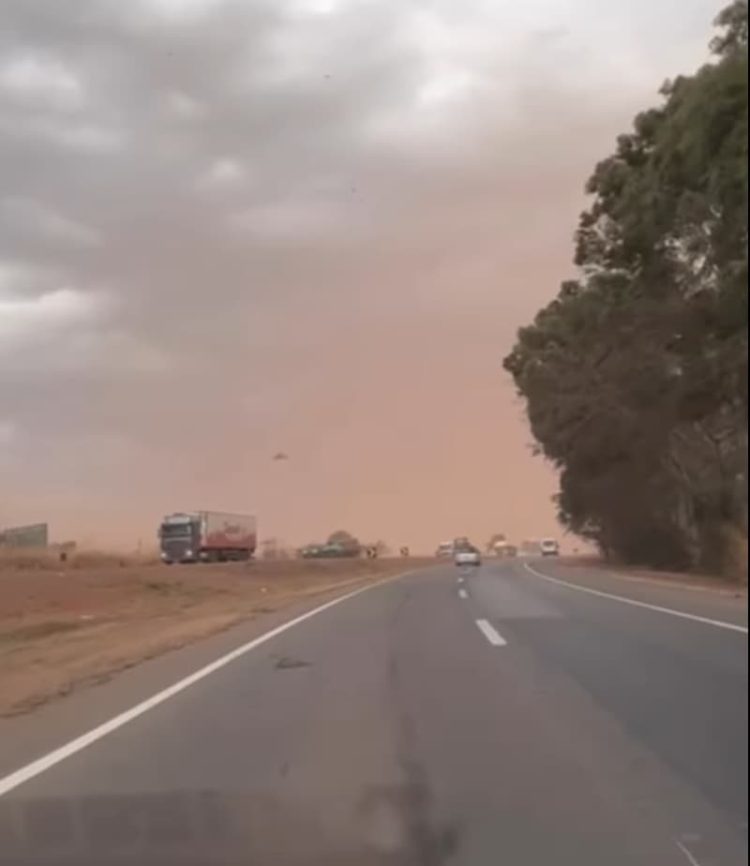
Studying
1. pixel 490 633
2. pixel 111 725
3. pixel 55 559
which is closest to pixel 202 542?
pixel 55 559

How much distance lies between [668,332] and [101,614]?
3238cm

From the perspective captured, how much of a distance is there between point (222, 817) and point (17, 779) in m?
2.22

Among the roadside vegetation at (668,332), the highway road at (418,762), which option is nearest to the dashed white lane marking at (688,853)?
the highway road at (418,762)

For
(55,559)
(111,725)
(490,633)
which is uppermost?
(55,559)

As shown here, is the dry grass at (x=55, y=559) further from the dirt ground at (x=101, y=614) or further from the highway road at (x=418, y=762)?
the highway road at (x=418, y=762)

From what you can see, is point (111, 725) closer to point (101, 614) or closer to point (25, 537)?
point (25, 537)

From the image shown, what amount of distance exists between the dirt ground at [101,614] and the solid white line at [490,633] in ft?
16.4

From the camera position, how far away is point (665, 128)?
6105mm

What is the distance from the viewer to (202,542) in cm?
6069

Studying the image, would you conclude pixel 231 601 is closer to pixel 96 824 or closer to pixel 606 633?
pixel 606 633

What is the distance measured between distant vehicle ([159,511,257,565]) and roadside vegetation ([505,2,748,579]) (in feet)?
162

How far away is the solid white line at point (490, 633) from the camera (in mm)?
21820

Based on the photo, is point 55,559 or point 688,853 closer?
point 688,853

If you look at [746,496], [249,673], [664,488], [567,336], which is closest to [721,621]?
[664,488]
